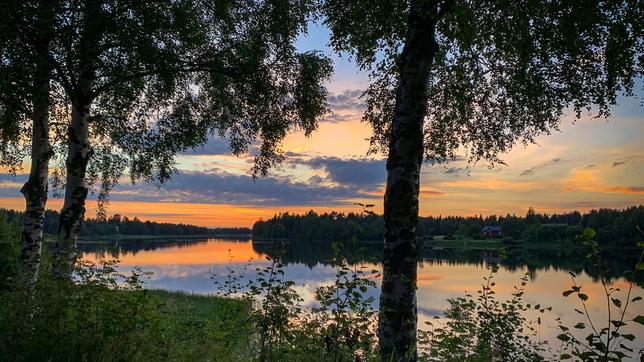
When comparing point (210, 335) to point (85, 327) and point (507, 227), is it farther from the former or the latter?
point (507, 227)

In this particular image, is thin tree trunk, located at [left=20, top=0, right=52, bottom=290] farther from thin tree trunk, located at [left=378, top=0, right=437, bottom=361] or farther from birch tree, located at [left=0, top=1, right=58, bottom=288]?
thin tree trunk, located at [left=378, top=0, right=437, bottom=361]

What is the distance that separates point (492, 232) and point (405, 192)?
559 ft

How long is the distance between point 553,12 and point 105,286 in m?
10.2

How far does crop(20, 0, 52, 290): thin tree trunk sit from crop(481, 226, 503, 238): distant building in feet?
543

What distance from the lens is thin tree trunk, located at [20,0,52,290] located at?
10922mm

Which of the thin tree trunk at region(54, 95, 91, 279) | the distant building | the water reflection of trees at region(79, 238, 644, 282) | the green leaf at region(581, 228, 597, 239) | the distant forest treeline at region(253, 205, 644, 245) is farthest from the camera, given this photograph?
the distant building

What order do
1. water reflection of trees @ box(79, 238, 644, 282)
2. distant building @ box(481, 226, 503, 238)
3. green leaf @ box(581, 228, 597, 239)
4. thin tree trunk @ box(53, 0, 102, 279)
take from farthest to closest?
1. distant building @ box(481, 226, 503, 238)
2. thin tree trunk @ box(53, 0, 102, 279)
3. water reflection of trees @ box(79, 238, 644, 282)
4. green leaf @ box(581, 228, 597, 239)

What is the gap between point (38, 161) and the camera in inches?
498

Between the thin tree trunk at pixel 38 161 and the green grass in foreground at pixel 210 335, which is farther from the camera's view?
the thin tree trunk at pixel 38 161

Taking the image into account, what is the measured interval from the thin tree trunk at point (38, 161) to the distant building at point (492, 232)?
6510 inches

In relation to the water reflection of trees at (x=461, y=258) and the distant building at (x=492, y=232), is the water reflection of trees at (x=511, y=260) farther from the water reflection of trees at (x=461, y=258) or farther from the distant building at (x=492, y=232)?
the distant building at (x=492, y=232)

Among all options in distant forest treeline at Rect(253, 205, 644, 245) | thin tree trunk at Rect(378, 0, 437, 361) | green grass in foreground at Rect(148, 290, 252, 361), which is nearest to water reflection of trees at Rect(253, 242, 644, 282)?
thin tree trunk at Rect(378, 0, 437, 361)

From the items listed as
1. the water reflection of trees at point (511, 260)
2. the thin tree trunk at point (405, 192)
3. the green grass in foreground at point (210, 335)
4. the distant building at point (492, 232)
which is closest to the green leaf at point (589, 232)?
the water reflection of trees at point (511, 260)

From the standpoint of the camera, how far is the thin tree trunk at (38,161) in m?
10.9
